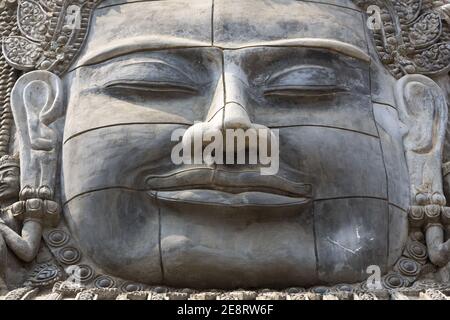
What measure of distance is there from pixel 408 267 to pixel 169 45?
8.71 feet

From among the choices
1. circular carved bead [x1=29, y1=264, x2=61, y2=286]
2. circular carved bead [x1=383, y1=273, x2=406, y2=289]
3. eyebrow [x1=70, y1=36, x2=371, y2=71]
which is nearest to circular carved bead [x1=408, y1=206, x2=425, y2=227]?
circular carved bead [x1=383, y1=273, x2=406, y2=289]

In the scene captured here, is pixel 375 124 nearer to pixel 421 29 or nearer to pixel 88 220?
pixel 421 29

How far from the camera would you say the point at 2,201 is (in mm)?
13352

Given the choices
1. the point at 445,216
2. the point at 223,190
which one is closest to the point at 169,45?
the point at 223,190

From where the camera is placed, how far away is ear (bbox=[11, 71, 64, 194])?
1334 cm

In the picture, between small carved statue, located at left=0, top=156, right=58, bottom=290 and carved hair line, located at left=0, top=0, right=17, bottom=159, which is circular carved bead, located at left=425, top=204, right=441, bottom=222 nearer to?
small carved statue, located at left=0, top=156, right=58, bottom=290

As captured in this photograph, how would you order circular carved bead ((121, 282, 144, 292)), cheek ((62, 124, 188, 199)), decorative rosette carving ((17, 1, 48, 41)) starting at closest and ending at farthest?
circular carved bead ((121, 282, 144, 292)) → cheek ((62, 124, 188, 199)) → decorative rosette carving ((17, 1, 48, 41))

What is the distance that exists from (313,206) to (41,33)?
9.35 feet

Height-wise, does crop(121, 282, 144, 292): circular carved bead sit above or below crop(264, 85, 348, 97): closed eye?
below

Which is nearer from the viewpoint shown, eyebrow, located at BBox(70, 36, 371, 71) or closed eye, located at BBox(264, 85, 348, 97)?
closed eye, located at BBox(264, 85, 348, 97)

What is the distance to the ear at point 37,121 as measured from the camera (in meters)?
13.3

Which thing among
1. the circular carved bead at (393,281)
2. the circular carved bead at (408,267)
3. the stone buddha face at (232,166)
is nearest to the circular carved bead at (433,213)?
the stone buddha face at (232,166)

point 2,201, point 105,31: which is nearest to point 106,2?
point 105,31

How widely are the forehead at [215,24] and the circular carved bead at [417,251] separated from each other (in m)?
1.79
